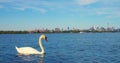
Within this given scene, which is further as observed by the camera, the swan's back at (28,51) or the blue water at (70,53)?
the swan's back at (28,51)

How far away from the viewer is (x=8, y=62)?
20266 mm

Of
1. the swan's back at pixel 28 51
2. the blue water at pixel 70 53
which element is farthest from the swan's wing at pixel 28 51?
the blue water at pixel 70 53

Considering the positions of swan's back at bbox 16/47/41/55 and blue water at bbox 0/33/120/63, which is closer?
blue water at bbox 0/33/120/63

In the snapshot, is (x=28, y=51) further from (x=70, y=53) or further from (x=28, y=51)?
(x=70, y=53)

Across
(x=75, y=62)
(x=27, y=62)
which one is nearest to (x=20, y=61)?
(x=27, y=62)

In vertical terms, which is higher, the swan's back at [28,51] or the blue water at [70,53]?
the swan's back at [28,51]

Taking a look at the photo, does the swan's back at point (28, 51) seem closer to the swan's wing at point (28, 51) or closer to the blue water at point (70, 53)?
the swan's wing at point (28, 51)

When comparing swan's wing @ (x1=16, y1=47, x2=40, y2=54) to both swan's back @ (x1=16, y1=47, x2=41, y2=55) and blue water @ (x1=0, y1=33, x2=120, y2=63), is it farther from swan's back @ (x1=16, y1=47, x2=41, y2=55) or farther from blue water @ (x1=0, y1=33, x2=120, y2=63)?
blue water @ (x1=0, y1=33, x2=120, y2=63)

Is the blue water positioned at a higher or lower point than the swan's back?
lower

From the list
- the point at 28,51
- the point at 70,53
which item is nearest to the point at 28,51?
the point at 28,51

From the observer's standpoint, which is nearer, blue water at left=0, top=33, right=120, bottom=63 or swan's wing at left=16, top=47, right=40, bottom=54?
blue water at left=0, top=33, right=120, bottom=63

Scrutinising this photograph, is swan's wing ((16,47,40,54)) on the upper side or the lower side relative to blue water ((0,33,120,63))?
upper

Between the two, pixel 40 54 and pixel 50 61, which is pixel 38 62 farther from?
→ pixel 40 54

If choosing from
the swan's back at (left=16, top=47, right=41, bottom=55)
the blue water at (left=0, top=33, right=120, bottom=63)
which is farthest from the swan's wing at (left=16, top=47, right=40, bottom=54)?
the blue water at (left=0, top=33, right=120, bottom=63)
